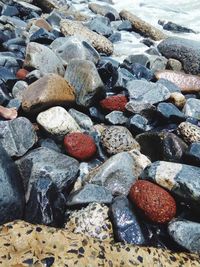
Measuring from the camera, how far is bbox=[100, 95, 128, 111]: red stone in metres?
5.59

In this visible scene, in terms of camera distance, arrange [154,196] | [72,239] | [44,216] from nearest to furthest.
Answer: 1. [72,239]
2. [44,216]
3. [154,196]

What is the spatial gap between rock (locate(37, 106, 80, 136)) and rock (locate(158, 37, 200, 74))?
2.97 m

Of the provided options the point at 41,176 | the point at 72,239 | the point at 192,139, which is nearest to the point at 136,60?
the point at 192,139

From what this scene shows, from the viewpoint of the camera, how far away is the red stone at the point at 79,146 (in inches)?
185

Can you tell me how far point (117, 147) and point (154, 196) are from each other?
1.06 meters

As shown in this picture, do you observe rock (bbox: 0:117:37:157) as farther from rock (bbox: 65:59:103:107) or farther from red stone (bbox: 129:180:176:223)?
red stone (bbox: 129:180:176:223)

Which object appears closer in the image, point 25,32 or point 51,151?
point 51,151

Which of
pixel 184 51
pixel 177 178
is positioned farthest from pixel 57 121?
pixel 184 51

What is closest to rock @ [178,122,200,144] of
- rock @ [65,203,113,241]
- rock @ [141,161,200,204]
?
rock @ [141,161,200,204]

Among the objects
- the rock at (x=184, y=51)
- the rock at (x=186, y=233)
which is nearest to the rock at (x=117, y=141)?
the rock at (x=186, y=233)

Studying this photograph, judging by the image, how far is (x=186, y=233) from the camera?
361 centimetres

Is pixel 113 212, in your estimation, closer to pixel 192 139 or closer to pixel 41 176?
pixel 41 176

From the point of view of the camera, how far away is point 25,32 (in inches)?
304

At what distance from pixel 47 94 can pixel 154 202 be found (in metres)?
1.99
